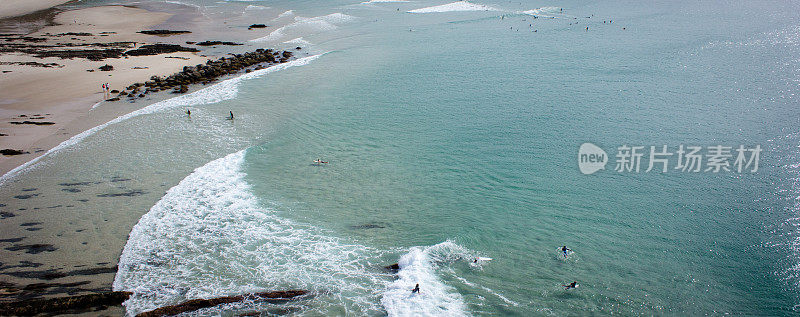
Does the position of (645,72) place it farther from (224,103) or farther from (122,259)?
(122,259)

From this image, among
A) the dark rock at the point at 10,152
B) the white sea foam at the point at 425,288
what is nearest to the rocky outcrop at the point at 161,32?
the dark rock at the point at 10,152

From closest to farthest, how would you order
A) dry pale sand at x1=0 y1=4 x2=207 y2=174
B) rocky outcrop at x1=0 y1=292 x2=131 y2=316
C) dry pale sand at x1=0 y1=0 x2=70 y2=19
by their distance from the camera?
rocky outcrop at x1=0 y1=292 x2=131 y2=316 < dry pale sand at x1=0 y1=4 x2=207 y2=174 < dry pale sand at x1=0 y1=0 x2=70 y2=19

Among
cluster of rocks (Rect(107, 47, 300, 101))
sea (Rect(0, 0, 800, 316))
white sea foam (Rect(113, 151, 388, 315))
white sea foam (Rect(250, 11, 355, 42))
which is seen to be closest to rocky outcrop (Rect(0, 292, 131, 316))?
white sea foam (Rect(113, 151, 388, 315))

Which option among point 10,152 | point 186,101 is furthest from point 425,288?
point 186,101

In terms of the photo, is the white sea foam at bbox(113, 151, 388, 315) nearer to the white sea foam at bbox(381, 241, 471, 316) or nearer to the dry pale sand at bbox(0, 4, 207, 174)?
the white sea foam at bbox(381, 241, 471, 316)

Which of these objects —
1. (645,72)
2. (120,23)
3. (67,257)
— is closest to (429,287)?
(67,257)

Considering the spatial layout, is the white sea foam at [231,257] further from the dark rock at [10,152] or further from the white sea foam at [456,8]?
the white sea foam at [456,8]

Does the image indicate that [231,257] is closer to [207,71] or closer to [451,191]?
[451,191]

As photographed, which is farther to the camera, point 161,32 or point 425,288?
point 161,32
